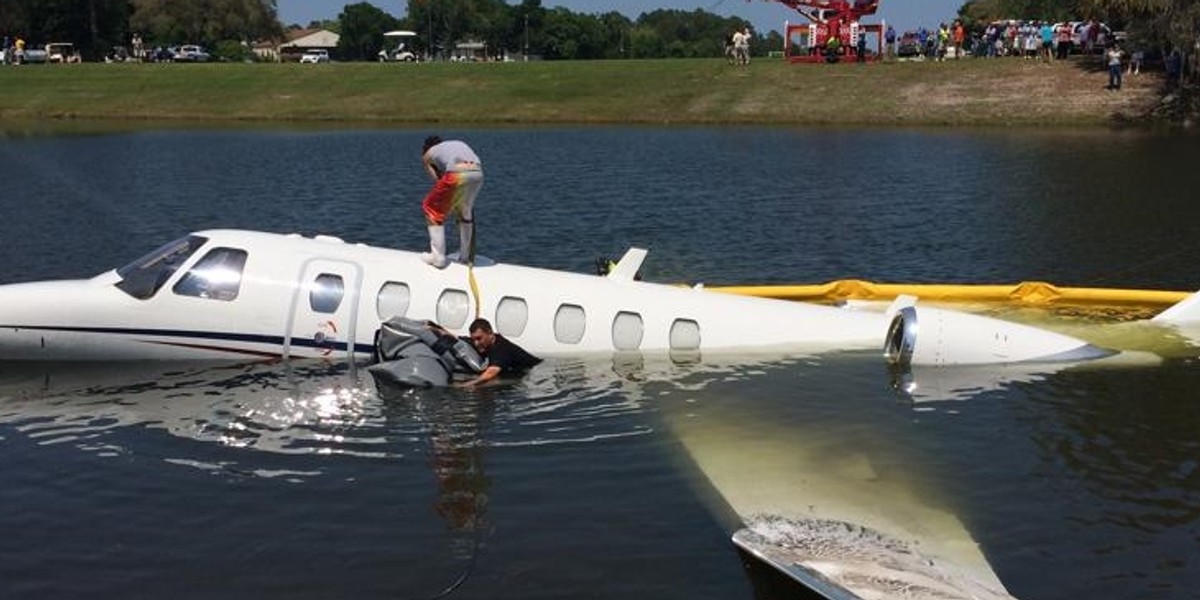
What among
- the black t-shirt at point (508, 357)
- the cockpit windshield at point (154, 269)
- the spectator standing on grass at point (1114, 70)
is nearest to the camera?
the black t-shirt at point (508, 357)

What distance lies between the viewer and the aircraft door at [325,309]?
1966 cm

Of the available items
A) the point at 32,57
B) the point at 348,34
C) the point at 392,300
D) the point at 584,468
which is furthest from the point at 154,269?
the point at 348,34

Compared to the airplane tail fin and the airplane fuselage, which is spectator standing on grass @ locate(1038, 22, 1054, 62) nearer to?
the airplane tail fin

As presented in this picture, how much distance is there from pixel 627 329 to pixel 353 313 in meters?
4.18

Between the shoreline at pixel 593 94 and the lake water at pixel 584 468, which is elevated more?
the shoreline at pixel 593 94

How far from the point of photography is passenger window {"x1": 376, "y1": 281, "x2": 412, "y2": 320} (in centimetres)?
1964

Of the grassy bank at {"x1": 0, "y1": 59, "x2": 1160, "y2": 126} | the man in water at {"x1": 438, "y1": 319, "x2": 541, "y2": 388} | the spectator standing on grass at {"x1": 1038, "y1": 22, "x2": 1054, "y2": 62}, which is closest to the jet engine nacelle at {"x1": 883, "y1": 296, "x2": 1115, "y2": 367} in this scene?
the man in water at {"x1": 438, "y1": 319, "x2": 541, "y2": 388}

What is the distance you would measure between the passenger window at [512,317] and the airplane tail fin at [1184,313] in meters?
11.0

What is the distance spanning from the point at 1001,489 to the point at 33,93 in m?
A: 90.5

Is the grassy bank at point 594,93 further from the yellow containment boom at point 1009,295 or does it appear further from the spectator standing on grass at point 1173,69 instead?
the yellow containment boom at point 1009,295

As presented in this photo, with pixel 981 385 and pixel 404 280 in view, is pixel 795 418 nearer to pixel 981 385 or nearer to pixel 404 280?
pixel 981 385

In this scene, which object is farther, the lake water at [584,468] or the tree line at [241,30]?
the tree line at [241,30]

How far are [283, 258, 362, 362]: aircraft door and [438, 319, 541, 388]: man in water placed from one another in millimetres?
1516

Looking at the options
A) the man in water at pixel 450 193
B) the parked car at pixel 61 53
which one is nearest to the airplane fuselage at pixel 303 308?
the man in water at pixel 450 193
